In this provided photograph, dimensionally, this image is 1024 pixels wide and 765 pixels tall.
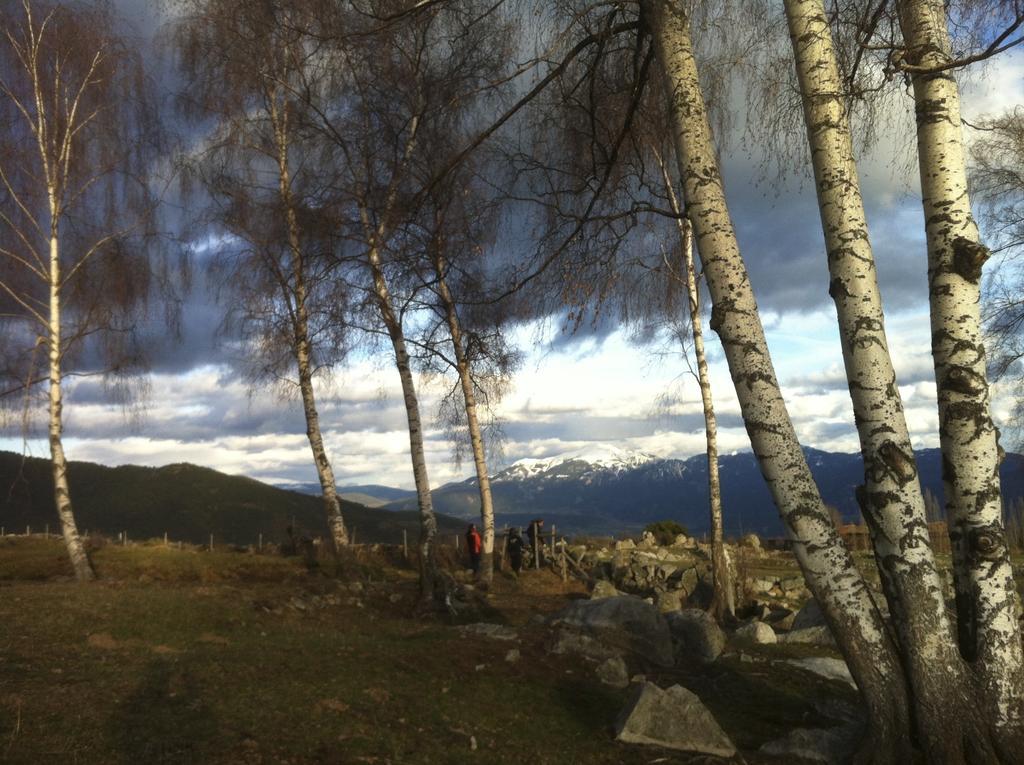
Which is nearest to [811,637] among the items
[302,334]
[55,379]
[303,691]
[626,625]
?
[626,625]

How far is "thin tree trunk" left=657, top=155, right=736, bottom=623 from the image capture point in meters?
12.4

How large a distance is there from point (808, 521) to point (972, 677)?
3.75 feet

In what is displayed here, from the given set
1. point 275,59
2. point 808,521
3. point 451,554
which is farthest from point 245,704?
point 451,554

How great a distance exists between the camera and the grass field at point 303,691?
4664 mm

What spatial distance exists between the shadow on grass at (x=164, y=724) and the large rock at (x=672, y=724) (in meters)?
2.49

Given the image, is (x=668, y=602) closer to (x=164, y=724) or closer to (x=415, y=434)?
(x=415, y=434)

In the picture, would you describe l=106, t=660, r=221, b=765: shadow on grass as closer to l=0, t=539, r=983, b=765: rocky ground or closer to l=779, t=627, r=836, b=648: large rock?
l=0, t=539, r=983, b=765: rocky ground

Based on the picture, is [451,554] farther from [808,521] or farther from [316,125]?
[808,521]

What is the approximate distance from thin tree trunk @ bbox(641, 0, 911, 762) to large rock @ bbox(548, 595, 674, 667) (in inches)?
124

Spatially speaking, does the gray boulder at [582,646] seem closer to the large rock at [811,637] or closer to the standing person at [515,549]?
the large rock at [811,637]

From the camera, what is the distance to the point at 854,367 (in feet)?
14.8

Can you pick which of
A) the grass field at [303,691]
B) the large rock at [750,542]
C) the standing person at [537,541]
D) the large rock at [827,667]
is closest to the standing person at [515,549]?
the standing person at [537,541]

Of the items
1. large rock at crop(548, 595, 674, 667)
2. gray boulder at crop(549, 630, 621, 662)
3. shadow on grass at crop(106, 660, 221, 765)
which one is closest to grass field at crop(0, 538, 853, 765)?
shadow on grass at crop(106, 660, 221, 765)

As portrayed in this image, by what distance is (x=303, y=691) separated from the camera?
18.8ft
